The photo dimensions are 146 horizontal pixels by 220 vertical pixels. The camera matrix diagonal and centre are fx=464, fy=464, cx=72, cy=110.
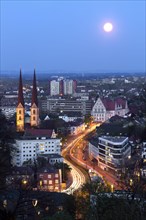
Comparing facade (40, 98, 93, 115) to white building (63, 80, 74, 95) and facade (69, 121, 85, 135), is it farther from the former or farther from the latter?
white building (63, 80, 74, 95)

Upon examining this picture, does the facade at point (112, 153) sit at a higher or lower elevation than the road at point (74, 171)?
higher

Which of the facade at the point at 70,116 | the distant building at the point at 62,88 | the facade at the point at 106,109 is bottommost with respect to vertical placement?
the facade at the point at 70,116

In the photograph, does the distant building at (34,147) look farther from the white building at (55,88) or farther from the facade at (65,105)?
the white building at (55,88)

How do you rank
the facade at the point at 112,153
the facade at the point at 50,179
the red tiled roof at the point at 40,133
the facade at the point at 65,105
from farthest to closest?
the facade at the point at 65,105, the red tiled roof at the point at 40,133, the facade at the point at 112,153, the facade at the point at 50,179

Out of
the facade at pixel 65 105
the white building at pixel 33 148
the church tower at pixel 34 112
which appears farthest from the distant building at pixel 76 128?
the facade at pixel 65 105

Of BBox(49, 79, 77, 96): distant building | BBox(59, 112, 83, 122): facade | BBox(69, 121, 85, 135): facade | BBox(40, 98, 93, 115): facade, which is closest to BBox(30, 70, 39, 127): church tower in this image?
BBox(69, 121, 85, 135): facade

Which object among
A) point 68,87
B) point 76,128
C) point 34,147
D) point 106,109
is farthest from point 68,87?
point 34,147

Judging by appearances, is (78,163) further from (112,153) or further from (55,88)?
(55,88)
